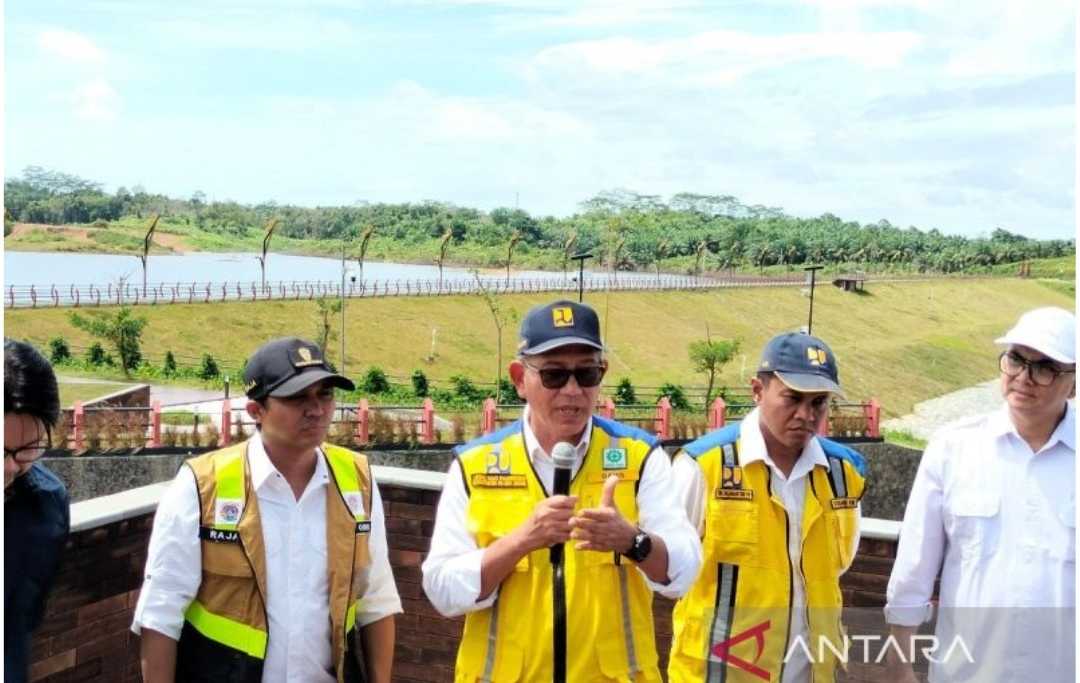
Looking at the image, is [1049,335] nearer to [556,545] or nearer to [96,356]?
[556,545]

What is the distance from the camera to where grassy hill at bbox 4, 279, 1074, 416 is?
45.8 metres

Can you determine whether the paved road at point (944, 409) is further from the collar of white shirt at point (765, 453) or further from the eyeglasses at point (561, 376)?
the eyeglasses at point (561, 376)

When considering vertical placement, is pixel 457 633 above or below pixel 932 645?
below

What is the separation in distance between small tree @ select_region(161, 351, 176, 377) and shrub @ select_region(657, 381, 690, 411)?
56.1 feet

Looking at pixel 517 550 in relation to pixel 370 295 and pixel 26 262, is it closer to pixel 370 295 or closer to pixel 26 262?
pixel 370 295

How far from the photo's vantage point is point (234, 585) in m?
2.83

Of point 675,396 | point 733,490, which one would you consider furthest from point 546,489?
point 675,396

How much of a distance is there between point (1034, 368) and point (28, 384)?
2.32m

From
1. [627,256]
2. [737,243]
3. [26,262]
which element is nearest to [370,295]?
[26,262]

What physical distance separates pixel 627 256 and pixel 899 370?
117 ft

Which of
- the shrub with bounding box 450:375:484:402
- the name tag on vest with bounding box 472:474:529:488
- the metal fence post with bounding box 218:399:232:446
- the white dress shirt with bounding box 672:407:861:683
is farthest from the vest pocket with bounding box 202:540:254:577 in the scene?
the shrub with bounding box 450:375:484:402

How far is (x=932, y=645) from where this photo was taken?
10.3 feet

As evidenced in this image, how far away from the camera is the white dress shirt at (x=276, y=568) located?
2.79m

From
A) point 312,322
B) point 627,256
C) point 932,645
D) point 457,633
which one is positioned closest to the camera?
point 932,645
